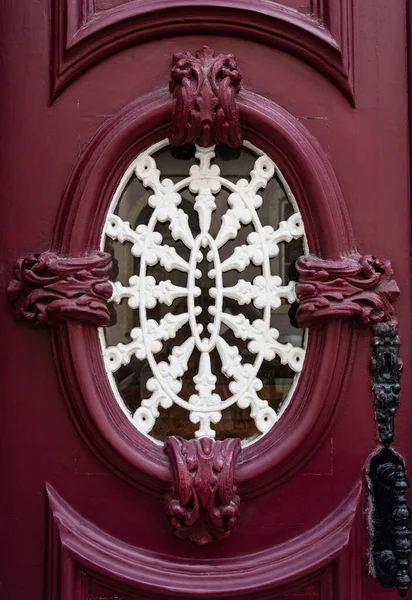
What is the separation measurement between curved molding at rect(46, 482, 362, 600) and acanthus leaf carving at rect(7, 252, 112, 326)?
1.28 feet

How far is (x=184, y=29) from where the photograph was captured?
1688mm

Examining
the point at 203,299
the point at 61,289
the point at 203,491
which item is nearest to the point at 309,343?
the point at 203,299

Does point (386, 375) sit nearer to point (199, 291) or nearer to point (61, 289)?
point (199, 291)

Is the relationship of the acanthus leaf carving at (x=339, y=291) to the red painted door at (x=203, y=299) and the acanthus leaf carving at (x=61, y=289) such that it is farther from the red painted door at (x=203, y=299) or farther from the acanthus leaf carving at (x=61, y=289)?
the acanthus leaf carving at (x=61, y=289)

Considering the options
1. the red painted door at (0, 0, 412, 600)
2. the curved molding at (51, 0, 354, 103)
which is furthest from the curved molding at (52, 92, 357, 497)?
the curved molding at (51, 0, 354, 103)

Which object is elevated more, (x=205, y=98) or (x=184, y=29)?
(x=184, y=29)

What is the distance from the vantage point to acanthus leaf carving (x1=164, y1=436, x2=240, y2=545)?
5.12 ft

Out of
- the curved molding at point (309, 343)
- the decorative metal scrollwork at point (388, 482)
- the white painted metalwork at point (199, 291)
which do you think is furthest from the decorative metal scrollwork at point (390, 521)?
the white painted metalwork at point (199, 291)

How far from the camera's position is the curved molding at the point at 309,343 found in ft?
5.24

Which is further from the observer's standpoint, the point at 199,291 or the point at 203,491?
the point at 199,291

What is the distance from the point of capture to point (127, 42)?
168 cm

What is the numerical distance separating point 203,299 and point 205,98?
44 centimetres

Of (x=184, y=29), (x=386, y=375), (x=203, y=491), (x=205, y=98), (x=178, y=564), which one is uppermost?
(x=184, y=29)

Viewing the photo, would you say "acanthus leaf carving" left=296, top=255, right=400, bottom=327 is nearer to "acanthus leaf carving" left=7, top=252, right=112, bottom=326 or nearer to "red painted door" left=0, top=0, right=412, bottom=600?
"red painted door" left=0, top=0, right=412, bottom=600
